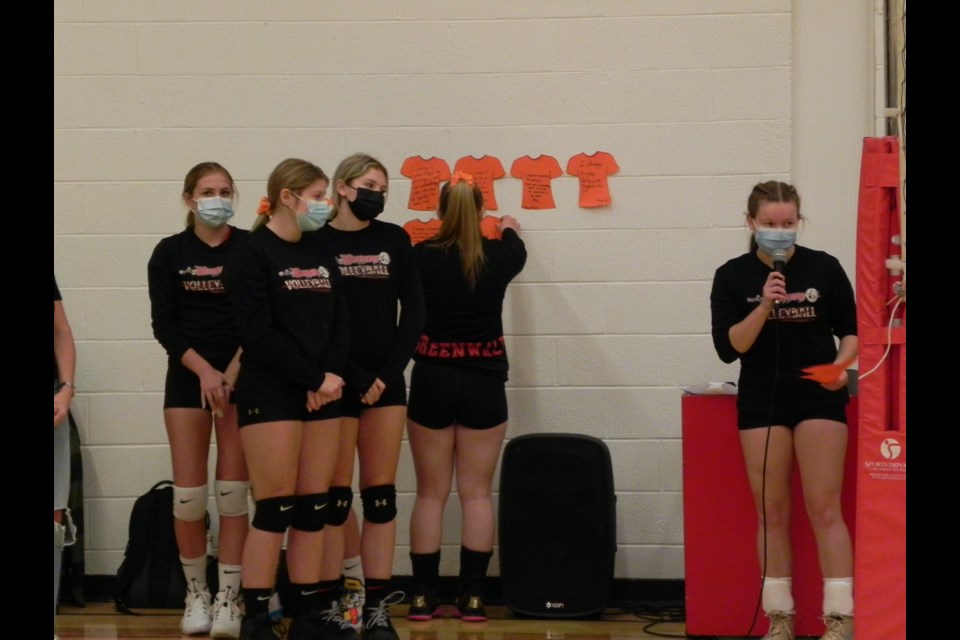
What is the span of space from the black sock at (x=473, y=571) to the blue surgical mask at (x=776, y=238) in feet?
5.28

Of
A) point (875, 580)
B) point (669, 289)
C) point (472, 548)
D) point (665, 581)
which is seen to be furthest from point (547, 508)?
point (875, 580)

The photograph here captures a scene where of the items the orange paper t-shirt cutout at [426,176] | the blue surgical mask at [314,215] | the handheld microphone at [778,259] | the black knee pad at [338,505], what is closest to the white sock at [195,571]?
the black knee pad at [338,505]

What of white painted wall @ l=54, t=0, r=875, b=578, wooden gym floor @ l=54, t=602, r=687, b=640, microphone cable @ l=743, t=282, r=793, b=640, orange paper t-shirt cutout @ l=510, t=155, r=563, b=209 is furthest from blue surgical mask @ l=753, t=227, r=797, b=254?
wooden gym floor @ l=54, t=602, r=687, b=640

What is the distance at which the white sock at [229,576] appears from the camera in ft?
13.7

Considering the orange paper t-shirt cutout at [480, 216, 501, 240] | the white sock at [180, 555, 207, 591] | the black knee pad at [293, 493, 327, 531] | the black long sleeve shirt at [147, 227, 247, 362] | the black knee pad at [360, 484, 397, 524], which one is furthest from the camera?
the orange paper t-shirt cutout at [480, 216, 501, 240]

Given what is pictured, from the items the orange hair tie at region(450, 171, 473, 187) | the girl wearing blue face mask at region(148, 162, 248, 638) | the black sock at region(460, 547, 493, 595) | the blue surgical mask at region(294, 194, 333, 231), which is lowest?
the black sock at region(460, 547, 493, 595)

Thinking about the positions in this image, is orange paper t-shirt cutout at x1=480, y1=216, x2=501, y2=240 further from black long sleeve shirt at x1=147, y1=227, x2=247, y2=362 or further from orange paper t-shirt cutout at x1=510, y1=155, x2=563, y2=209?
black long sleeve shirt at x1=147, y1=227, x2=247, y2=362

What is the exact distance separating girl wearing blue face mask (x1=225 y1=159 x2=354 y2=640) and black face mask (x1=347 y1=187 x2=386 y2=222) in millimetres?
179

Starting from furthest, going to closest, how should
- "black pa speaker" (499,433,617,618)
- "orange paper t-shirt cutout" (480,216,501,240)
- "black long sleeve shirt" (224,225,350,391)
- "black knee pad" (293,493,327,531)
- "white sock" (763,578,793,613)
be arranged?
"orange paper t-shirt cutout" (480,216,501,240)
"black pa speaker" (499,433,617,618)
"white sock" (763,578,793,613)
"black knee pad" (293,493,327,531)
"black long sleeve shirt" (224,225,350,391)

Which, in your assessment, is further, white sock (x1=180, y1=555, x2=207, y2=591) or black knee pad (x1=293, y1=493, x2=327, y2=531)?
white sock (x1=180, y1=555, x2=207, y2=591)

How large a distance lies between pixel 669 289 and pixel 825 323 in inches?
39.1

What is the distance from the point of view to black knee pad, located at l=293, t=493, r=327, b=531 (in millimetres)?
3752

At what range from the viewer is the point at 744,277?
12.9ft
